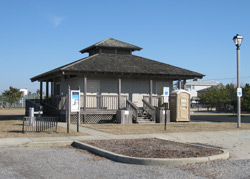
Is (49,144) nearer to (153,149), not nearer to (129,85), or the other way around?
(153,149)

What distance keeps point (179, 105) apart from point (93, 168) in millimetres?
16141

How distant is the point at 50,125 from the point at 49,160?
6.22m

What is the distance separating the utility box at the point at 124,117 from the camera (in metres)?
22.0

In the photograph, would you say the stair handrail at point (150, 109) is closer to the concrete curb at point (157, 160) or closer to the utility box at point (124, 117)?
the utility box at point (124, 117)

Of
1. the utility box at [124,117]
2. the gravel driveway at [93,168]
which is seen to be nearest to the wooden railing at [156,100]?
the utility box at [124,117]

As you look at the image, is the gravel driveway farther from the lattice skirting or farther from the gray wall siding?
the gray wall siding

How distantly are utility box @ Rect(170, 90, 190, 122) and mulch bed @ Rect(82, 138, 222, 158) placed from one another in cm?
1133

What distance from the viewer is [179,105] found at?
23.8 metres

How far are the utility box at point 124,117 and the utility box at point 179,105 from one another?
11.6 ft

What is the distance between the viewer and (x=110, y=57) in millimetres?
26719

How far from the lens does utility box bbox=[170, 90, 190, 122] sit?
2369 cm

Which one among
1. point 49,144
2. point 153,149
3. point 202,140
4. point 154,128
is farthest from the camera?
point 154,128

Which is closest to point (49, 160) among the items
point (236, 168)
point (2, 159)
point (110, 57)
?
point (2, 159)


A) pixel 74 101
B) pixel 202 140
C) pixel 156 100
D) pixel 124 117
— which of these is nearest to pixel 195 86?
pixel 156 100
